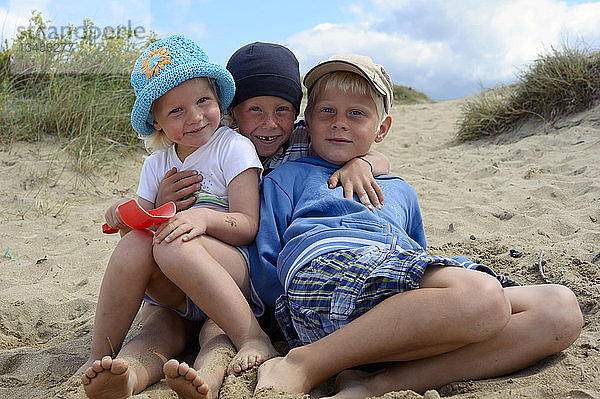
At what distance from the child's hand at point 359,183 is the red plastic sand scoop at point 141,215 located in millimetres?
701

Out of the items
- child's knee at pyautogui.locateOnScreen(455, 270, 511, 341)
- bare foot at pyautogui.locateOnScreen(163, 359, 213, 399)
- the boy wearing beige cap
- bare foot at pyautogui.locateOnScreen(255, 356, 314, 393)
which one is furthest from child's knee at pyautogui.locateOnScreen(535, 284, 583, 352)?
bare foot at pyautogui.locateOnScreen(163, 359, 213, 399)

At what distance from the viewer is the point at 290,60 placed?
9.34 feet

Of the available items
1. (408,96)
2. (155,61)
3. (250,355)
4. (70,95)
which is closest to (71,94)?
(70,95)

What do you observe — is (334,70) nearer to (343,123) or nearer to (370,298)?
(343,123)

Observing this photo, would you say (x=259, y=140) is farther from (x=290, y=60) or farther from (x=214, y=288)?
(x=214, y=288)

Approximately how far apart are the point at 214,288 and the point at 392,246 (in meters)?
0.71

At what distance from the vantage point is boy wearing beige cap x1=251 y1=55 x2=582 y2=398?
1.89m

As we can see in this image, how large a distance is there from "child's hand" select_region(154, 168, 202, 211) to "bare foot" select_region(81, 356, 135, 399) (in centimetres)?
83

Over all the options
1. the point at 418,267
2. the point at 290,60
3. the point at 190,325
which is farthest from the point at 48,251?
the point at 418,267

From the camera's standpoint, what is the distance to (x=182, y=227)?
218cm

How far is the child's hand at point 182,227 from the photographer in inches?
85.0

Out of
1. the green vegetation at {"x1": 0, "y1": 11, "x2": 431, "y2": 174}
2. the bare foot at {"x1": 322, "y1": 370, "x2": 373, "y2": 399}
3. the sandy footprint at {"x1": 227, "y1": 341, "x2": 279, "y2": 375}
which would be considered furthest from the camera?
the green vegetation at {"x1": 0, "y1": 11, "x2": 431, "y2": 174}

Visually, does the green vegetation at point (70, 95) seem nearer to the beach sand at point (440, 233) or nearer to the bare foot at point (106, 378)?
the beach sand at point (440, 233)

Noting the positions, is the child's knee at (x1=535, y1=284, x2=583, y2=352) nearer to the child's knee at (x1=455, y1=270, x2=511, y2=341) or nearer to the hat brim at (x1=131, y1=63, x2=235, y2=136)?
the child's knee at (x1=455, y1=270, x2=511, y2=341)
